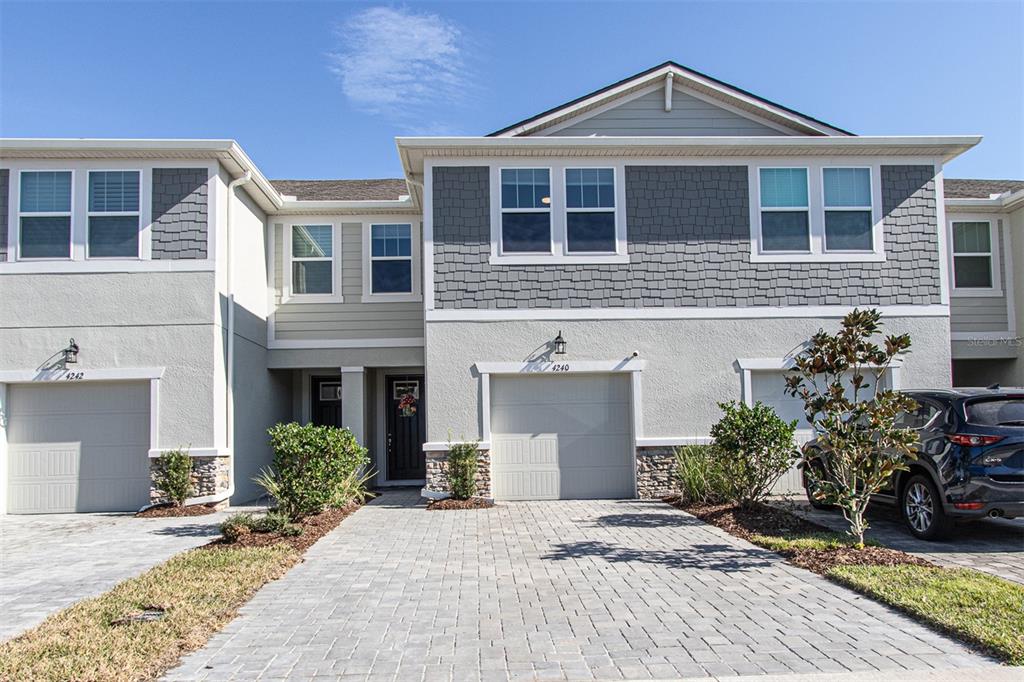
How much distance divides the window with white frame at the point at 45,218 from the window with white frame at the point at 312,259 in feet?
13.7

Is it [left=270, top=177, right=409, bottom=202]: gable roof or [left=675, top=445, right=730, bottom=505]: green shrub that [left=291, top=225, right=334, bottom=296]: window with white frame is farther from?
[left=675, top=445, right=730, bottom=505]: green shrub

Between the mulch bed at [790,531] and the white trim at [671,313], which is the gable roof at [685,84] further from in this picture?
the mulch bed at [790,531]

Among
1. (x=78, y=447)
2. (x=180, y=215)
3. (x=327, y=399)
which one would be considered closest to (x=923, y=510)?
(x=180, y=215)

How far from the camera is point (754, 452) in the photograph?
36.0 ft

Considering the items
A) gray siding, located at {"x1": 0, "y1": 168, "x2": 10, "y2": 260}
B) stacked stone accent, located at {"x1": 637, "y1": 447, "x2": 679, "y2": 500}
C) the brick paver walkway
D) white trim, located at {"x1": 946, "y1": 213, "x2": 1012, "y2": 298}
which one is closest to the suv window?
the brick paver walkway

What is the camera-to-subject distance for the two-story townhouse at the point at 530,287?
13.2 meters

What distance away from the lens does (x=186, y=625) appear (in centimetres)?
A: 594

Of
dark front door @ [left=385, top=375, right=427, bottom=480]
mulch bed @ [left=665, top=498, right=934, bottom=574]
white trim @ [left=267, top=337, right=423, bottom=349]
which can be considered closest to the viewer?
mulch bed @ [left=665, top=498, right=934, bottom=574]

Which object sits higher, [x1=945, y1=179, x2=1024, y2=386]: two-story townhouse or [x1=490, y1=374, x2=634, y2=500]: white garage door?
[x1=945, y1=179, x2=1024, y2=386]: two-story townhouse

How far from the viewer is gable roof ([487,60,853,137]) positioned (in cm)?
1420

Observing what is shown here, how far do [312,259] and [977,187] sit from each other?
1461 cm

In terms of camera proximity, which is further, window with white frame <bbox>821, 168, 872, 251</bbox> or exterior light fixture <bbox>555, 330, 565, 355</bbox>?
window with white frame <bbox>821, 168, 872, 251</bbox>

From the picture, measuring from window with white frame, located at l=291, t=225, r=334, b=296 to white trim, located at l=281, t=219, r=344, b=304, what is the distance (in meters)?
0.02

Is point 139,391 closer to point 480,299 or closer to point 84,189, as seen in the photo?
point 84,189
